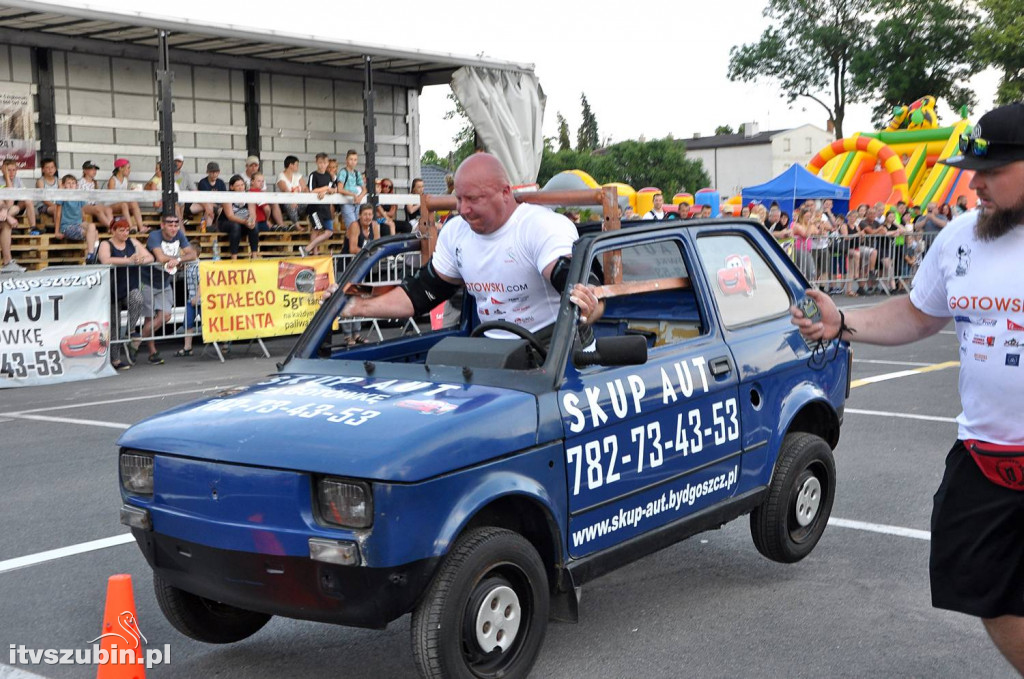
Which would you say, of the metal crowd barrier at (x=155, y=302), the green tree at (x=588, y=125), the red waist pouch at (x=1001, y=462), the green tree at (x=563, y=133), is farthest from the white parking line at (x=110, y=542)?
the green tree at (x=588, y=125)

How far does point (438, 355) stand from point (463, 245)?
0.81 metres

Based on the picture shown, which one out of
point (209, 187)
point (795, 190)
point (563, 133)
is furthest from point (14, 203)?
point (563, 133)

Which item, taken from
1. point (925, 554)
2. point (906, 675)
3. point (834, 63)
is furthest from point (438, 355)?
point (834, 63)

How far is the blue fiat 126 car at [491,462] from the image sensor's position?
3.52 meters

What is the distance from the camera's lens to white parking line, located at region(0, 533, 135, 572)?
557 centimetres

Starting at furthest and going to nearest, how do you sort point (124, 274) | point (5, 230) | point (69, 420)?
point (5, 230)
point (124, 274)
point (69, 420)

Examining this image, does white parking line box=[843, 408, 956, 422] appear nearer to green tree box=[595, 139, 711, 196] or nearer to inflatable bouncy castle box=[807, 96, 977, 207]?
inflatable bouncy castle box=[807, 96, 977, 207]

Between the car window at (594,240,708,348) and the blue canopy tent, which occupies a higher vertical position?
the blue canopy tent

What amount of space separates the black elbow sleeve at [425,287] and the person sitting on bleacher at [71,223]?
11283 mm

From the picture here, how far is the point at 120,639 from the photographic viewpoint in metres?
3.60

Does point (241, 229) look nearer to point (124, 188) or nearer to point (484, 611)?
point (124, 188)

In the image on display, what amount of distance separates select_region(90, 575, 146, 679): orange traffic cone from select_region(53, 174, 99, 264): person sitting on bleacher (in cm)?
1261

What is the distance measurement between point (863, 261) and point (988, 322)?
2155cm

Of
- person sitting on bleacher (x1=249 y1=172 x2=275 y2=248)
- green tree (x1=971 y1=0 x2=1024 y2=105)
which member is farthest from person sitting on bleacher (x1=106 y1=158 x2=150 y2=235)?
green tree (x1=971 y1=0 x2=1024 y2=105)
